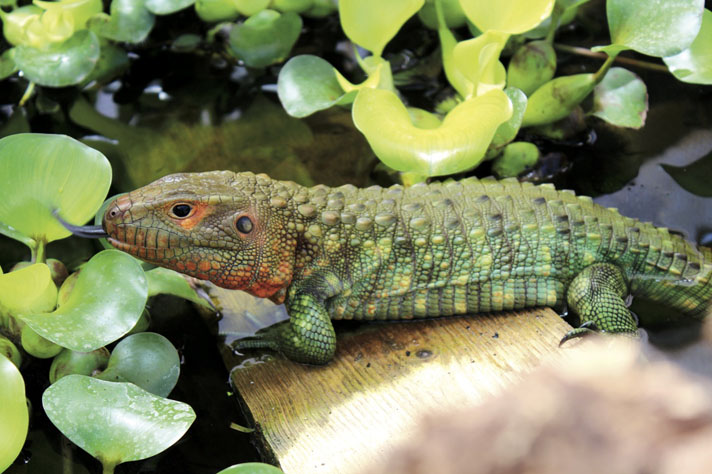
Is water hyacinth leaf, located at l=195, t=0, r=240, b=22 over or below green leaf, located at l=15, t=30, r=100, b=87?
over

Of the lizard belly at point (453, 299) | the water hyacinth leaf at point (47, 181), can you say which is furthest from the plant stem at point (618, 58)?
the water hyacinth leaf at point (47, 181)

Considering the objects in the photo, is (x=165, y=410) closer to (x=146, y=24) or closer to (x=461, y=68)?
(x=461, y=68)

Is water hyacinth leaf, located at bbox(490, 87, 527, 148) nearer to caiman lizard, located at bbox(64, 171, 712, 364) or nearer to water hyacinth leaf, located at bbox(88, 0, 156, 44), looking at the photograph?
caiman lizard, located at bbox(64, 171, 712, 364)

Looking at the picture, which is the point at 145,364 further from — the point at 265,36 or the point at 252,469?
the point at 265,36

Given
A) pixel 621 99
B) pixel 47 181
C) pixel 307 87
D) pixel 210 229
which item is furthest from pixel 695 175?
pixel 47 181

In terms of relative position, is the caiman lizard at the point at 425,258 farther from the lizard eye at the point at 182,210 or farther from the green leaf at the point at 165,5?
the green leaf at the point at 165,5

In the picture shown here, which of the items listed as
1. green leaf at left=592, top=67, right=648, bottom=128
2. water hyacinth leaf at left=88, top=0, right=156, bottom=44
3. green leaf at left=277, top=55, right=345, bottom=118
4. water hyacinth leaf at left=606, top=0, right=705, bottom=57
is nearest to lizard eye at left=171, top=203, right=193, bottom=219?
green leaf at left=277, top=55, right=345, bottom=118
